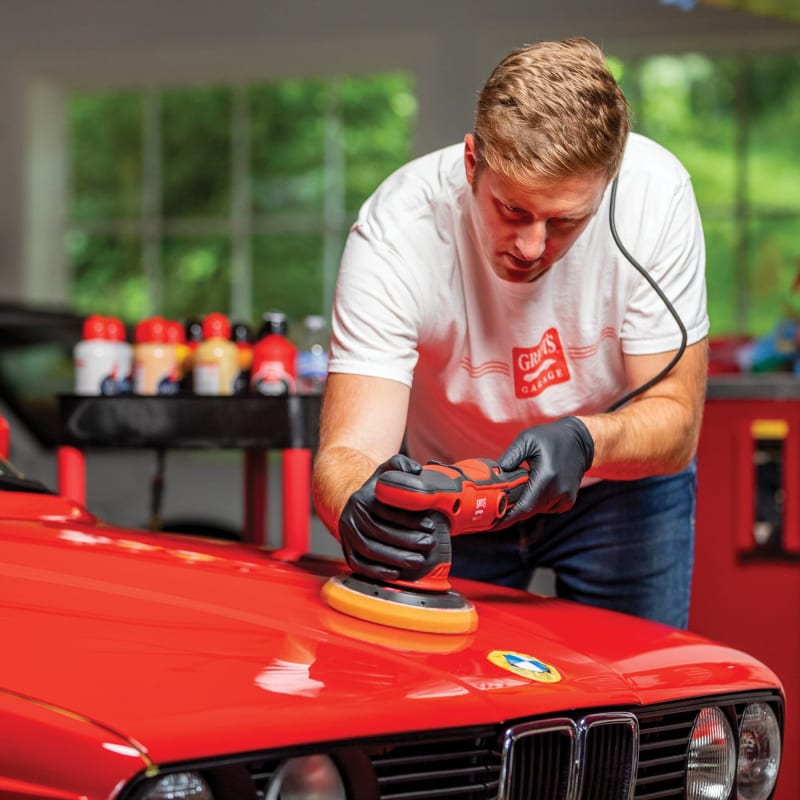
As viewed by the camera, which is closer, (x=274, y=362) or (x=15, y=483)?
(x=15, y=483)

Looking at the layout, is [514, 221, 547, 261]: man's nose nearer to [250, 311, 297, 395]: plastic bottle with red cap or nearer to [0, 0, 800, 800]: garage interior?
[250, 311, 297, 395]: plastic bottle with red cap

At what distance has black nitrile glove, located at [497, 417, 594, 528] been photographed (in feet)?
5.24

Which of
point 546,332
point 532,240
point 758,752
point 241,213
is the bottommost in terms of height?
point 758,752

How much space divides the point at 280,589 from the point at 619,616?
0.49 meters

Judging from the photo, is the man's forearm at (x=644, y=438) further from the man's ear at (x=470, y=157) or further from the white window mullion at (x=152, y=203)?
the white window mullion at (x=152, y=203)

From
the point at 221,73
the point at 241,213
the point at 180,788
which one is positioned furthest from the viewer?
the point at 241,213

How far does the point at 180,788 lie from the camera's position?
109 cm

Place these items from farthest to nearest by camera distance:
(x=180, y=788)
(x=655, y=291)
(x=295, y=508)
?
(x=295, y=508), (x=655, y=291), (x=180, y=788)

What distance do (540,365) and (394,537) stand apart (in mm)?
660

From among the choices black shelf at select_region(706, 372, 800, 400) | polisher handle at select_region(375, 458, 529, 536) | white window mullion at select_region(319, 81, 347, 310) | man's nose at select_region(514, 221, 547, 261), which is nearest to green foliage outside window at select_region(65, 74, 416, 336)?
white window mullion at select_region(319, 81, 347, 310)

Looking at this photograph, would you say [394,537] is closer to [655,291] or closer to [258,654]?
[258,654]

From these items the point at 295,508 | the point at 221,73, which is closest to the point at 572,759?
the point at 295,508

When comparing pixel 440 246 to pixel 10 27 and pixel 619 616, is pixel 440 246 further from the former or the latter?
pixel 10 27

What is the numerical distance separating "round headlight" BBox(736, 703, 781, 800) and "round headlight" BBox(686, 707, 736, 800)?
24 mm
